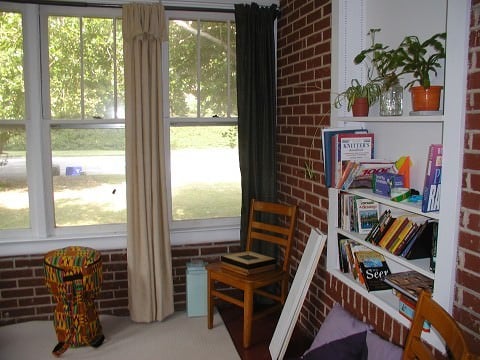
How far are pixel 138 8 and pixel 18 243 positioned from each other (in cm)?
Answer: 192

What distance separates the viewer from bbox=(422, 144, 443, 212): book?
175 cm

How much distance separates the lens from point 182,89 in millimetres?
3480

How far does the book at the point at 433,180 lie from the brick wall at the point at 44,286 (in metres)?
2.11

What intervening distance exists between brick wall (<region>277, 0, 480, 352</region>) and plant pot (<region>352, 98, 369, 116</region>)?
0.36m

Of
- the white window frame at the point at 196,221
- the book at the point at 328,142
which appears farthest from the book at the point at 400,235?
the white window frame at the point at 196,221

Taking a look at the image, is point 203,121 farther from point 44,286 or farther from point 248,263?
point 44,286

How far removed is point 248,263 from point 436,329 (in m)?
1.65

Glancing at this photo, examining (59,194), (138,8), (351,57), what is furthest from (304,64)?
(59,194)

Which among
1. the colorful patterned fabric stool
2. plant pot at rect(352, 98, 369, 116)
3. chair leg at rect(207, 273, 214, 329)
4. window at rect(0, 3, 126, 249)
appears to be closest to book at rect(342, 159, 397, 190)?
plant pot at rect(352, 98, 369, 116)

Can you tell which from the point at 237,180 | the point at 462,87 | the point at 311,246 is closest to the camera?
the point at 462,87

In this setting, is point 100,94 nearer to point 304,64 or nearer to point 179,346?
point 304,64

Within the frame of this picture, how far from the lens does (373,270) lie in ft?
7.73

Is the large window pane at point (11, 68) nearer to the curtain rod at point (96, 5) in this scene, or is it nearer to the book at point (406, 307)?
the curtain rod at point (96, 5)

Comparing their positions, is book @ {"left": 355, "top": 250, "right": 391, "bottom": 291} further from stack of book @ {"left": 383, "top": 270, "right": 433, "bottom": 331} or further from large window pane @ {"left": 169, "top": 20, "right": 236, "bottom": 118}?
large window pane @ {"left": 169, "top": 20, "right": 236, "bottom": 118}
